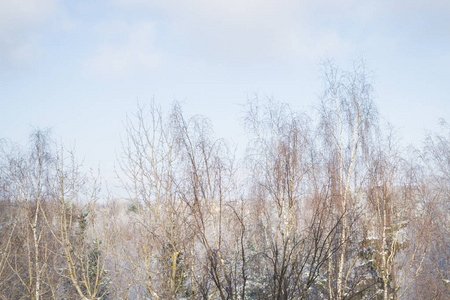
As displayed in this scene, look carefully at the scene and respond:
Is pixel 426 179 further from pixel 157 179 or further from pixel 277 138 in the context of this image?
pixel 157 179

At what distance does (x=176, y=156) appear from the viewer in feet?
30.5

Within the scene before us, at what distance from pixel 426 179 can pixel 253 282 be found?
439 inches

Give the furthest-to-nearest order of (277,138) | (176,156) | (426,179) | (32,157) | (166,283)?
(426,179)
(32,157)
(277,138)
(176,156)
(166,283)

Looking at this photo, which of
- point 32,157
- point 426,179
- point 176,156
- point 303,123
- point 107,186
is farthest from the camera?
point 426,179

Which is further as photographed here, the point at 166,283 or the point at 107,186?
the point at 107,186

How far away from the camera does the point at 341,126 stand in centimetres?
1067

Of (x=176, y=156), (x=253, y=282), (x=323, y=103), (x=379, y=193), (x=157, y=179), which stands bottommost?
(x=253, y=282)

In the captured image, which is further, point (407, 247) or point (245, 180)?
point (245, 180)

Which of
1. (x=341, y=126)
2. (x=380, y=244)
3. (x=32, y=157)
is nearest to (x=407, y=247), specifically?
(x=380, y=244)

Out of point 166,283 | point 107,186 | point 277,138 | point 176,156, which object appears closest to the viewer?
point 166,283

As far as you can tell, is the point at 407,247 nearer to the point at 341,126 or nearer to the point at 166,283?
the point at 341,126

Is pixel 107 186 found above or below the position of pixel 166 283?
above

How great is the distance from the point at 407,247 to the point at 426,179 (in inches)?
227

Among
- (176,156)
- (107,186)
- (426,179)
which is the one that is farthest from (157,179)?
(426,179)
